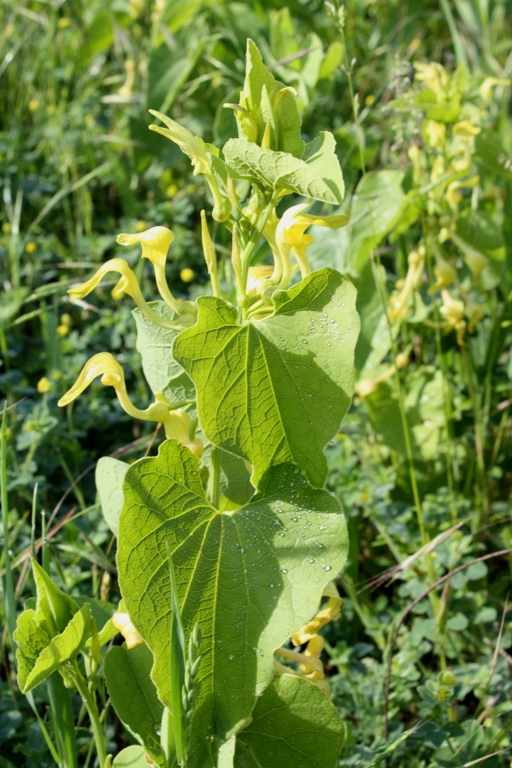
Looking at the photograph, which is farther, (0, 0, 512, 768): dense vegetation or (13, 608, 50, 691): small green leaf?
(0, 0, 512, 768): dense vegetation

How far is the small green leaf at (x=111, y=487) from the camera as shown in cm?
84

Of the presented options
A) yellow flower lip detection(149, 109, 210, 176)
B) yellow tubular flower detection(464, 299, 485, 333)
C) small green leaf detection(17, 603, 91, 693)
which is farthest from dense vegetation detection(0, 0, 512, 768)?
yellow flower lip detection(149, 109, 210, 176)

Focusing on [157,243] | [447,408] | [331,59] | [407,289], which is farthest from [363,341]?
[331,59]

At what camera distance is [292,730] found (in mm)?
801

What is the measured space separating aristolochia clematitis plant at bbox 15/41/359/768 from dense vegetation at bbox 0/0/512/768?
0.16 meters

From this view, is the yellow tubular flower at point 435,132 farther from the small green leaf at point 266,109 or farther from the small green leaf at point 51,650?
the small green leaf at point 51,650

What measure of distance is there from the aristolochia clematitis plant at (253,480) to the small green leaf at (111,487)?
0.10 m

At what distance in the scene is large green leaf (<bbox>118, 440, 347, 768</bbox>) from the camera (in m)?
0.70

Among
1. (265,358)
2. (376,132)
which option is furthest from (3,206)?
(265,358)

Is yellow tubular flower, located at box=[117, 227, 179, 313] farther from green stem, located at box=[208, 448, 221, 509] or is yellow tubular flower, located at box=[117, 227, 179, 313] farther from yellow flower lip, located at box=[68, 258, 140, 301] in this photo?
green stem, located at box=[208, 448, 221, 509]

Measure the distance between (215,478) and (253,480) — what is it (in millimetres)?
81

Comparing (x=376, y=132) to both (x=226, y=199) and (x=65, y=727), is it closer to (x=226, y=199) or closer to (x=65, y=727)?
(x=226, y=199)

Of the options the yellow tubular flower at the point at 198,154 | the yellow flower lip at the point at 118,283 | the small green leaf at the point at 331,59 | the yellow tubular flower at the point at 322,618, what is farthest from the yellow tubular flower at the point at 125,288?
the small green leaf at the point at 331,59

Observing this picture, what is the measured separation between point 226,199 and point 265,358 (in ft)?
0.53
